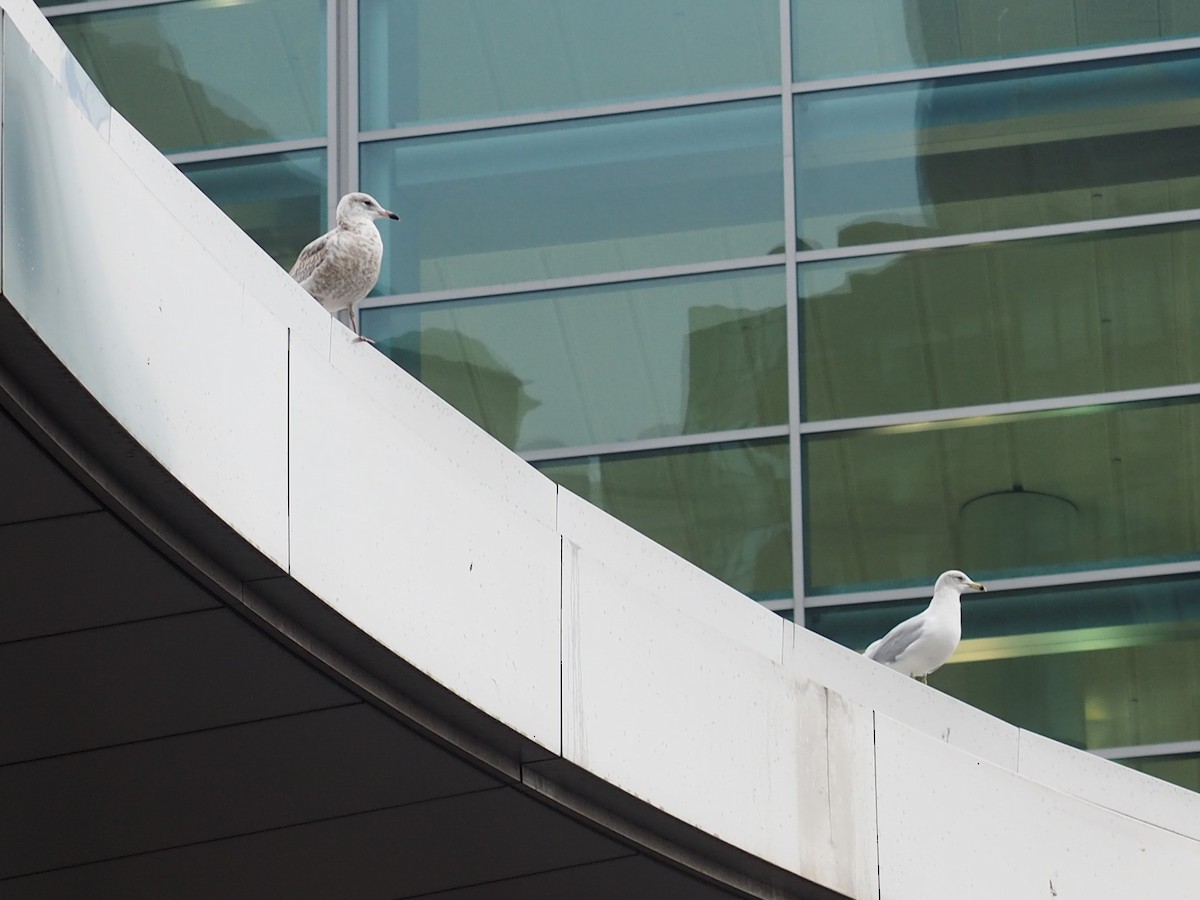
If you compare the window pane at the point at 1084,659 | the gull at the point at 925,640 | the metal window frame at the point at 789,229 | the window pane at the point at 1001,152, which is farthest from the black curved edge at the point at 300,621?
the window pane at the point at 1001,152

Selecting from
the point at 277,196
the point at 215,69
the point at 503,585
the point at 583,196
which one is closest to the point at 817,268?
the point at 583,196

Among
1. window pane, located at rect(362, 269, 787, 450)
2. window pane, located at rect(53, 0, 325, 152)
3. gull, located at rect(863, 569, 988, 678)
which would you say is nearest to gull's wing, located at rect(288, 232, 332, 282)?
gull, located at rect(863, 569, 988, 678)

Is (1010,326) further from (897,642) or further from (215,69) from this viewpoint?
(215,69)

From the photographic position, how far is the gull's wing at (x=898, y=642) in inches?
458

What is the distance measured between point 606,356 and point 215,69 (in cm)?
357

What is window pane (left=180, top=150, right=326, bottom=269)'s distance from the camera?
600 inches

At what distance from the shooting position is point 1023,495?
13.9 metres

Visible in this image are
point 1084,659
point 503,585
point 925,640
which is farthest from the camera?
point 1084,659

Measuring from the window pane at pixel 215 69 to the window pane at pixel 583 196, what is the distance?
823 millimetres

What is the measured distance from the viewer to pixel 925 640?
11.6 m

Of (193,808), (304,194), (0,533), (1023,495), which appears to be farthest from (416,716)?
(304,194)

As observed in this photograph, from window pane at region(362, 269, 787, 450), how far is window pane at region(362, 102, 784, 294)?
223mm

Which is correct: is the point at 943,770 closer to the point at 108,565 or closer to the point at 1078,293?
the point at 108,565

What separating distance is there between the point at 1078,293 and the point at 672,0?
3448 millimetres
